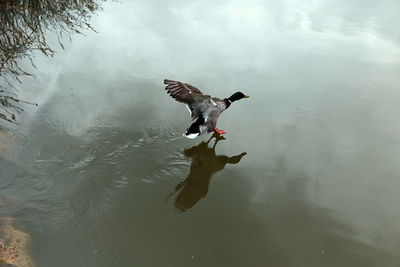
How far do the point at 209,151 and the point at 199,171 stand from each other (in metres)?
0.59

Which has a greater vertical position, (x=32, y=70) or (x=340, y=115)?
(x=340, y=115)

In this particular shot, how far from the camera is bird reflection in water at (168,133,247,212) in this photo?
4.90 meters

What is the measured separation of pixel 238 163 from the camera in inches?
224

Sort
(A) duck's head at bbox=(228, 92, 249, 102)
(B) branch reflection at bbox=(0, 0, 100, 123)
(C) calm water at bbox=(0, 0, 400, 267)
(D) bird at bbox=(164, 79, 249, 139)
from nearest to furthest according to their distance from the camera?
(C) calm water at bbox=(0, 0, 400, 267) < (D) bird at bbox=(164, 79, 249, 139) < (A) duck's head at bbox=(228, 92, 249, 102) < (B) branch reflection at bbox=(0, 0, 100, 123)

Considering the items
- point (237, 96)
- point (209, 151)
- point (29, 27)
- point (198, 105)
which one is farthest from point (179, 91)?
point (29, 27)

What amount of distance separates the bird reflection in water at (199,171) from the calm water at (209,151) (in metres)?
0.02

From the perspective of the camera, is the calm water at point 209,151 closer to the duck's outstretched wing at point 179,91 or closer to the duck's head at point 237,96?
the duck's head at point 237,96

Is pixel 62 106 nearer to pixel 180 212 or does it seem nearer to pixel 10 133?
pixel 10 133

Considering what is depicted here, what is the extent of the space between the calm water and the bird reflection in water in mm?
24

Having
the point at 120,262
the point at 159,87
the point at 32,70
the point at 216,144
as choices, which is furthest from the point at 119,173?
the point at 32,70

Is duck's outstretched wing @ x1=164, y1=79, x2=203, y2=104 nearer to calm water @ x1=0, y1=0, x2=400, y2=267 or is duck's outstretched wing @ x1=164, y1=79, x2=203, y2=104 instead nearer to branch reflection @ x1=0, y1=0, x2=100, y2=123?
calm water @ x1=0, y1=0, x2=400, y2=267

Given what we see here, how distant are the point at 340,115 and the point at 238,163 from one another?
2557 mm

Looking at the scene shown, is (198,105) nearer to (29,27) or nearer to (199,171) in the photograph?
(199,171)

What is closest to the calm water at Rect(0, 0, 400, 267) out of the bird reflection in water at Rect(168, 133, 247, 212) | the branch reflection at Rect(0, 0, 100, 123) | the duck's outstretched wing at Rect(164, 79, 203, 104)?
the bird reflection in water at Rect(168, 133, 247, 212)
